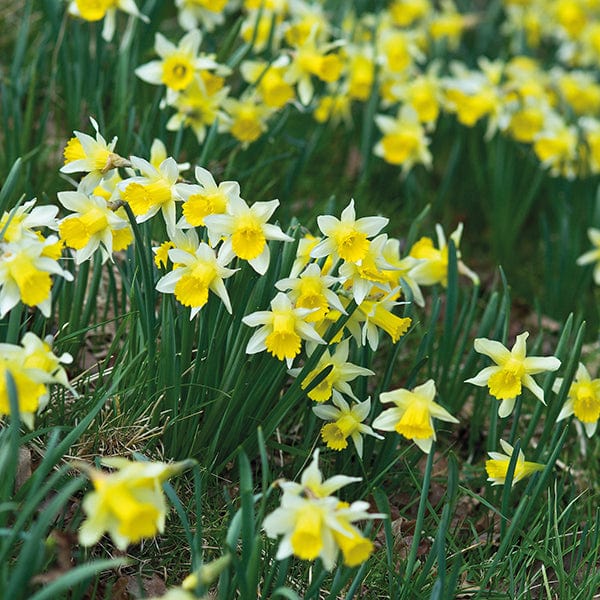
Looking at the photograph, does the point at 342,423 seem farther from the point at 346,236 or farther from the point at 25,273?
the point at 25,273

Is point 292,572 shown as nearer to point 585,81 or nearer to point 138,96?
point 138,96

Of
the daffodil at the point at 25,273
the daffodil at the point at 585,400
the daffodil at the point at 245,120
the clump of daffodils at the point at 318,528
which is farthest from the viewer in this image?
the daffodil at the point at 245,120

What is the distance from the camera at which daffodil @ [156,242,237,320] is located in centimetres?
179

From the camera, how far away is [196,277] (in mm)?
1791

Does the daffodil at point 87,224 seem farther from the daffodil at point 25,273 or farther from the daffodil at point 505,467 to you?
the daffodil at point 505,467

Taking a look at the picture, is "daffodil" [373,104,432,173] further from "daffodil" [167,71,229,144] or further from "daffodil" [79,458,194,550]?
"daffodil" [79,458,194,550]

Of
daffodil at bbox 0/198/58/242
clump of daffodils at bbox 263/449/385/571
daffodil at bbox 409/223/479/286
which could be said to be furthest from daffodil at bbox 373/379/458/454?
daffodil at bbox 0/198/58/242

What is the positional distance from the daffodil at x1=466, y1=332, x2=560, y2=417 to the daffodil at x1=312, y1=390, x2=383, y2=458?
257 mm

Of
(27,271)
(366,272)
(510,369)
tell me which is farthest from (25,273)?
(510,369)

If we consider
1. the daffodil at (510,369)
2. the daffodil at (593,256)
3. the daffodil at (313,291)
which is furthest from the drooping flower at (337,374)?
the daffodil at (593,256)

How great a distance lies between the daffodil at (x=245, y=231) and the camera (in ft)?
5.88

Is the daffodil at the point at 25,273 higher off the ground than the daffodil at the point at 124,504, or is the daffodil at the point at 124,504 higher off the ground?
the daffodil at the point at 25,273

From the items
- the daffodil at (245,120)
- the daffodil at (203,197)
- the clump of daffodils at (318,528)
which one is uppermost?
the daffodil at (203,197)

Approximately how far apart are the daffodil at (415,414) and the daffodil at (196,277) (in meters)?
0.40
